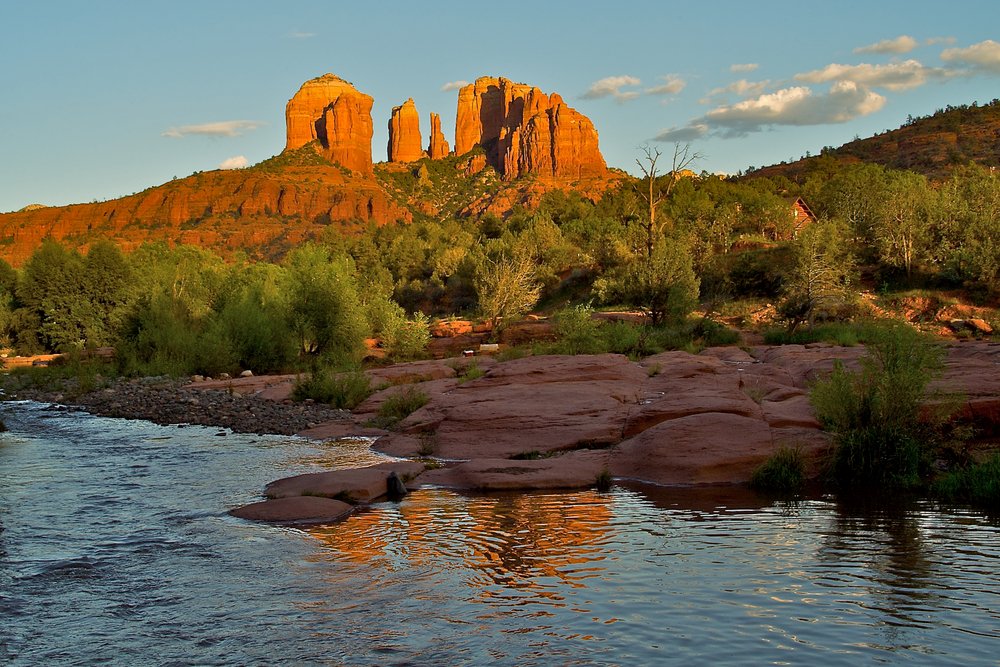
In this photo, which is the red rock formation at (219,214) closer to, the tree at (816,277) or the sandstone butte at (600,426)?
the tree at (816,277)

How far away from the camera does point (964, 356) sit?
17.0m

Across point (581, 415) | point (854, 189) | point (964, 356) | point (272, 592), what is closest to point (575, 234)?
A: point (854, 189)

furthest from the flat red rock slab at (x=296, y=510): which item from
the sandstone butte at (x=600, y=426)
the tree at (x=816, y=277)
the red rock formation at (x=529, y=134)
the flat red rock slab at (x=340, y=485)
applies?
the red rock formation at (x=529, y=134)

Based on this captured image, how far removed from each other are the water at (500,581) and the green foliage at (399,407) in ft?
18.9

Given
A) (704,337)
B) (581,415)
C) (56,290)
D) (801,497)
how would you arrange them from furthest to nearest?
(56,290) → (704,337) → (581,415) → (801,497)

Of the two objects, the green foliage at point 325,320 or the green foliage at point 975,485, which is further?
the green foliage at point 325,320

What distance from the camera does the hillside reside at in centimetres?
7362

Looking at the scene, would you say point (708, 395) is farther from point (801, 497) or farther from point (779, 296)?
point (779, 296)

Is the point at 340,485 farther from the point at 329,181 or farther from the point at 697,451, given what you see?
the point at 329,181

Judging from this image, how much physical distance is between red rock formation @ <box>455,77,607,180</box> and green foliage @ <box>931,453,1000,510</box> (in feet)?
473

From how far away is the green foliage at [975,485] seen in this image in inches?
360

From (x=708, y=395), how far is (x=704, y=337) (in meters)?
14.9

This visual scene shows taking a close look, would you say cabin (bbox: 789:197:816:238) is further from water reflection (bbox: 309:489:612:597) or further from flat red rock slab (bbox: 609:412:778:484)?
water reflection (bbox: 309:489:612:597)

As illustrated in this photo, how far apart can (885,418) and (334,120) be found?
161 m
